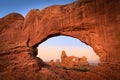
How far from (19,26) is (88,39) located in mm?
11865

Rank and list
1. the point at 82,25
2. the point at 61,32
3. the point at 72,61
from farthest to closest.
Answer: the point at 72,61 < the point at 61,32 < the point at 82,25

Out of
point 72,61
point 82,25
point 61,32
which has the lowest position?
point 72,61

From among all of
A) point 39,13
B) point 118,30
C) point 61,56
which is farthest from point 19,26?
point 61,56

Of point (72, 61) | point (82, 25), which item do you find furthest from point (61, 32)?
point (72, 61)

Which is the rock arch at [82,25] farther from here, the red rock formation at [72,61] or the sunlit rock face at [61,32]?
the red rock formation at [72,61]

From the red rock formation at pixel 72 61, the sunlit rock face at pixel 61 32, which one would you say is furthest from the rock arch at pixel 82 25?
the red rock formation at pixel 72 61

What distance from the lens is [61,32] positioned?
25844mm

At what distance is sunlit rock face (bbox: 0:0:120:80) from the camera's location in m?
21.9

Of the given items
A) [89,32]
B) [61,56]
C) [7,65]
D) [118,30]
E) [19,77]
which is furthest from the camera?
[61,56]

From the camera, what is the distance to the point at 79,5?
24.4 meters

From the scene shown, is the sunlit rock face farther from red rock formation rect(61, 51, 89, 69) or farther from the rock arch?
red rock formation rect(61, 51, 89, 69)

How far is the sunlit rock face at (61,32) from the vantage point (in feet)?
71.8

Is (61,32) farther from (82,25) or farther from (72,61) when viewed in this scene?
(72,61)

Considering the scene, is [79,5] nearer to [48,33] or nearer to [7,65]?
[48,33]
